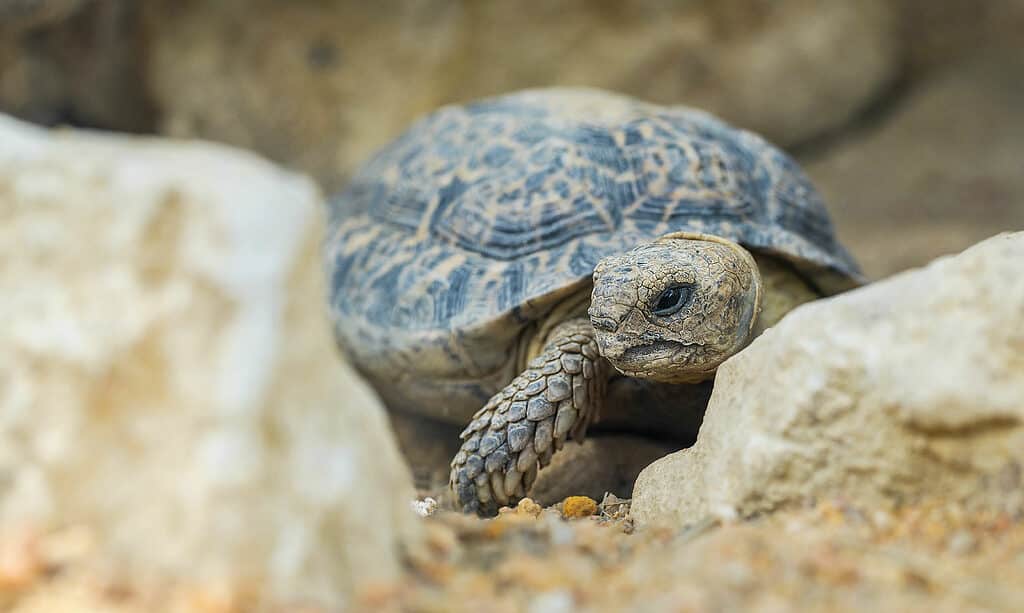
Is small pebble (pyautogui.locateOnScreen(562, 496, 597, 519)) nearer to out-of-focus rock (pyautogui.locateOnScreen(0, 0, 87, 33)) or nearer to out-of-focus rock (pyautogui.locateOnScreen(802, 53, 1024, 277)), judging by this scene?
out-of-focus rock (pyautogui.locateOnScreen(0, 0, 87, 33))

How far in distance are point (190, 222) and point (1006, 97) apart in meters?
7.47

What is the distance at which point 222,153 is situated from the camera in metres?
1.65

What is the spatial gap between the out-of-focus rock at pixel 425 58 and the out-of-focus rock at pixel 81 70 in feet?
0.47

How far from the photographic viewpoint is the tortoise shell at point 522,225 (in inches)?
127

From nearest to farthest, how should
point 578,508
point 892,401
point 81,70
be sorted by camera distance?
point 892,401, point 578,508, point 81,70

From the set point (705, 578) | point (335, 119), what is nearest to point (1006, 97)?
point (335, 119)

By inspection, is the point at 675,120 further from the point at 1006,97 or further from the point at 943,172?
the point at 1006,97

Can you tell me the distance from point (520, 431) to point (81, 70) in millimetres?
4636

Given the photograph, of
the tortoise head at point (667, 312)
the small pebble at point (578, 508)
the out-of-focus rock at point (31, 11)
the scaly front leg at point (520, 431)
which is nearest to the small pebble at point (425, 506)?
the scaly front leg at point (520, 431)

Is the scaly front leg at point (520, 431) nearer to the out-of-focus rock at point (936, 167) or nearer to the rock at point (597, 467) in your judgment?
the rock at point (597, 467)

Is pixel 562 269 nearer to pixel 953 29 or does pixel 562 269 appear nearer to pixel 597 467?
pixel 597 467

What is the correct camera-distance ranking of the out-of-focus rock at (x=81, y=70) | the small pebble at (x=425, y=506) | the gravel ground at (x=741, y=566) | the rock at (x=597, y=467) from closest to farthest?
the gravel ground at (x=741, y=566) → the small pebble at (x=425, y=506) → the rock at (x=597, y=467) → the out-of-focus rock at (x=81, y=70)

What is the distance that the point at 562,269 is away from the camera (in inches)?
123

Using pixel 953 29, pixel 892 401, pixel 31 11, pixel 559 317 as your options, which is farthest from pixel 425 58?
pixel 892 401
